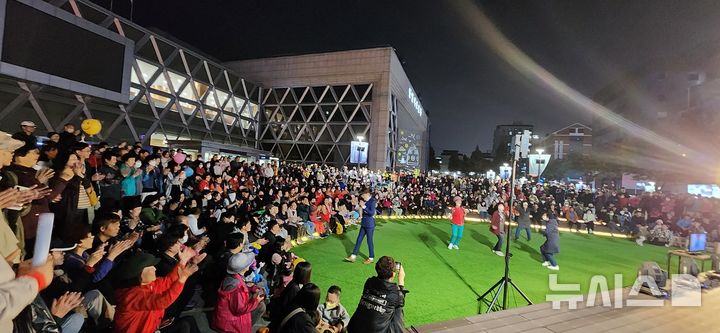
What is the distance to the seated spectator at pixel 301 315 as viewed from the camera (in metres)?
2.81

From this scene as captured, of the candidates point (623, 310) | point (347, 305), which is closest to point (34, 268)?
point (347, 305)

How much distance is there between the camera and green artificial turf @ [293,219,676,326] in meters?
6.16

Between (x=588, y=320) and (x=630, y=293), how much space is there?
249 cm

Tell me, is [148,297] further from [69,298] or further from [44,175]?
[44,175]

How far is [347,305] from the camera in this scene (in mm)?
5645

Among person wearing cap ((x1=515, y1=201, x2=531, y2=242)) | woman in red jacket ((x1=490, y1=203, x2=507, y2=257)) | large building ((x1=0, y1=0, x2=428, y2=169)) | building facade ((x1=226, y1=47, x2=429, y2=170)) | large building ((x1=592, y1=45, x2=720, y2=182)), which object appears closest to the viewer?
woman in red jacket ((x1=490, y1=203, x2=507, y2=257))

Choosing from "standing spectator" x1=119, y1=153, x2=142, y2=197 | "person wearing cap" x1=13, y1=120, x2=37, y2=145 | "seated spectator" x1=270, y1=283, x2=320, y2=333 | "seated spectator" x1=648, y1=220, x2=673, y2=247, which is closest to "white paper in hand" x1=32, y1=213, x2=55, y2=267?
"seated spectator" x1=270, y1=283, x2=320, y2=333

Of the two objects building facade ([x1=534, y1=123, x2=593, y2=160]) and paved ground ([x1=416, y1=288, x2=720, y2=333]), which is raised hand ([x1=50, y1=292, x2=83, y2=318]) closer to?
paved ground ([x1=416, y1=288, x2=720, y2=333])

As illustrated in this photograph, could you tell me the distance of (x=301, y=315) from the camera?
286cm

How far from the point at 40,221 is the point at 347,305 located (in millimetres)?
4876

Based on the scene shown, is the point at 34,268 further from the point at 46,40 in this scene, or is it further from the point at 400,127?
the point at 400,127

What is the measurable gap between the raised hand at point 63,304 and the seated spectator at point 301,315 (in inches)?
65.4

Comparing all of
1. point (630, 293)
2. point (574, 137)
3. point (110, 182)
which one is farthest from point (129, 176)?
point (574, 137)

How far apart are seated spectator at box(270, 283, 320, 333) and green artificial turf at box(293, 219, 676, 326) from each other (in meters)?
2.62
